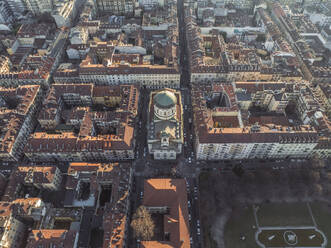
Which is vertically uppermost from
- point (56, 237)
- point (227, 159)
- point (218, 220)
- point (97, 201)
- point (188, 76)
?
point (188, 76)

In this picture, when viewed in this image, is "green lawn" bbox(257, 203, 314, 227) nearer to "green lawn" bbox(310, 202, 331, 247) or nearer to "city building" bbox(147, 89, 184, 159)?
"green lawn" bbox(310, 202, 331, 247)

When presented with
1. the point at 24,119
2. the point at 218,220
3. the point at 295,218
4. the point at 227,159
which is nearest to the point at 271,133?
the point at 227,159

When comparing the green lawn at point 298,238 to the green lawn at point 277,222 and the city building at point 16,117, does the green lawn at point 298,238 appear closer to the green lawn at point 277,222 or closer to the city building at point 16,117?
the green lawn at point 277,222

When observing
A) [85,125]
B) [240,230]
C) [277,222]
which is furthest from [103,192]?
[277,222]

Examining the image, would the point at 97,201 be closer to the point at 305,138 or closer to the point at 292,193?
the point at 292,193

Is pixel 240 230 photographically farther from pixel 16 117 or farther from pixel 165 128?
pixel 16 117
